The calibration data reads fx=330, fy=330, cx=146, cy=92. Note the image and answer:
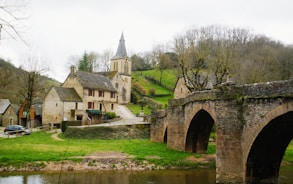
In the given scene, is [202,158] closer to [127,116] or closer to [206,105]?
[206,105]

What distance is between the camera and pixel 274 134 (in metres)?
16.1

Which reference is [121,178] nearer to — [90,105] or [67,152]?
[67,152]

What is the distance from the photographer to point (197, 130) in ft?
88.2

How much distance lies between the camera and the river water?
18.9 metres

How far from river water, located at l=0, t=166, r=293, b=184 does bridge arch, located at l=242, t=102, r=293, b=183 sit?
268 cm

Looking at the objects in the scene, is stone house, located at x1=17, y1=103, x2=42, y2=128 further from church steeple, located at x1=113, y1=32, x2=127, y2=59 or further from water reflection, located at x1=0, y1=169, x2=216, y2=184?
water reflection, located at x1=0, y1=169, x2=216, y2=184

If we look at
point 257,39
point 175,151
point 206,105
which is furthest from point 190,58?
point 257,39

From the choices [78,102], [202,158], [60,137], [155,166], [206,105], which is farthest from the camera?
[78,102]

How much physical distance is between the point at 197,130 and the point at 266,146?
10489mm

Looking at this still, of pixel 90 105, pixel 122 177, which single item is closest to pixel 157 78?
pixel 90 105

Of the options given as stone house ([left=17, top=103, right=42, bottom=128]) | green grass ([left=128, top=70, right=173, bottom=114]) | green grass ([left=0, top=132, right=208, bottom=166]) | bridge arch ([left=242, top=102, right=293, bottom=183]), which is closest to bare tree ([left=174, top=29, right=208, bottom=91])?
green grass ([left=0, top=132, right=208, bottom=166])

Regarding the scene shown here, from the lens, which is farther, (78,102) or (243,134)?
(78,102)

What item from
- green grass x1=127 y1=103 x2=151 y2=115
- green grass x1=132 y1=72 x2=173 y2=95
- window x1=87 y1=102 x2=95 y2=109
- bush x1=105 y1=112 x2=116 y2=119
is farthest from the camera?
green grass x1=132 y1=72 x2=173 y2=95

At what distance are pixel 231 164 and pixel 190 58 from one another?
23704 mm
